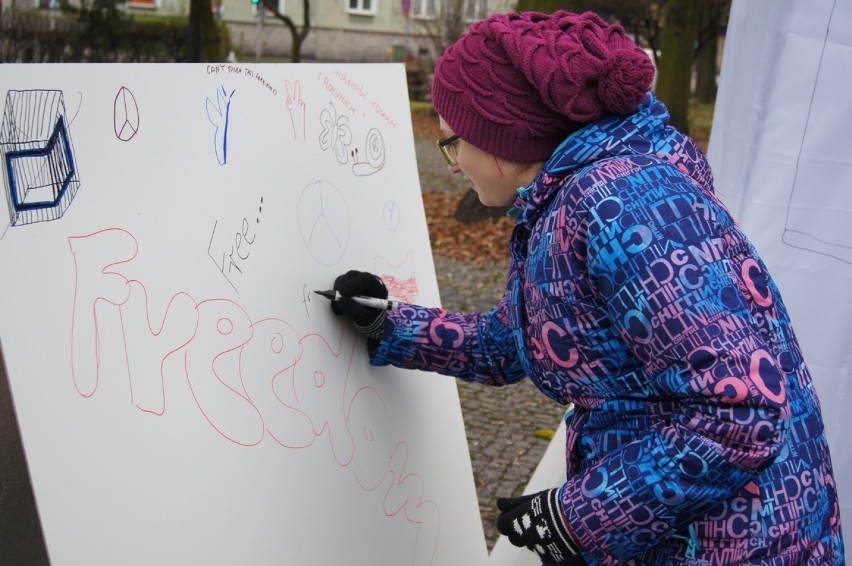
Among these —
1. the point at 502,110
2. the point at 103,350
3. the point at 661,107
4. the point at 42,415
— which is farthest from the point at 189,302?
the point at 661,107

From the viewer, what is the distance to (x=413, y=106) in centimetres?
1948

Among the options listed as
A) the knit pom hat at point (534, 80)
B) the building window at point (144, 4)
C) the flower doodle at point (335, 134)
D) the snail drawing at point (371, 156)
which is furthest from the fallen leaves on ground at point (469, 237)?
the building window at point (144, 4)

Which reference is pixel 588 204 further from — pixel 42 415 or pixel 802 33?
pixel 802 33

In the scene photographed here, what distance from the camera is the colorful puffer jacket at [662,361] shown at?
1.34m

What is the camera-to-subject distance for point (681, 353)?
134 cm

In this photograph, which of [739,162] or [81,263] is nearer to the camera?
[81,263]

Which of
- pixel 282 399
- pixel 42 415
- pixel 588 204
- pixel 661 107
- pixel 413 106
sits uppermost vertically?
pixel 661 107

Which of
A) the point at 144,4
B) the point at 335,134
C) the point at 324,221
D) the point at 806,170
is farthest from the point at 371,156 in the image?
the point at 144,4

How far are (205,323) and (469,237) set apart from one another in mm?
6888

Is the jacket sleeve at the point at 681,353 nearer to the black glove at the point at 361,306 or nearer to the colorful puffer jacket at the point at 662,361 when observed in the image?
the colorful puffer jacket at the point at 662,361

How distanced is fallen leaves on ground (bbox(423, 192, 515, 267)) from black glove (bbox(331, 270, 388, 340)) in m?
5.58

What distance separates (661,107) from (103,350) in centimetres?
98

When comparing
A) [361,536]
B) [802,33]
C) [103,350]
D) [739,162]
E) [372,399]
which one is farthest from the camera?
[739,162]

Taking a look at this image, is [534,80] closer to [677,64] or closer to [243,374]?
[243,374]
